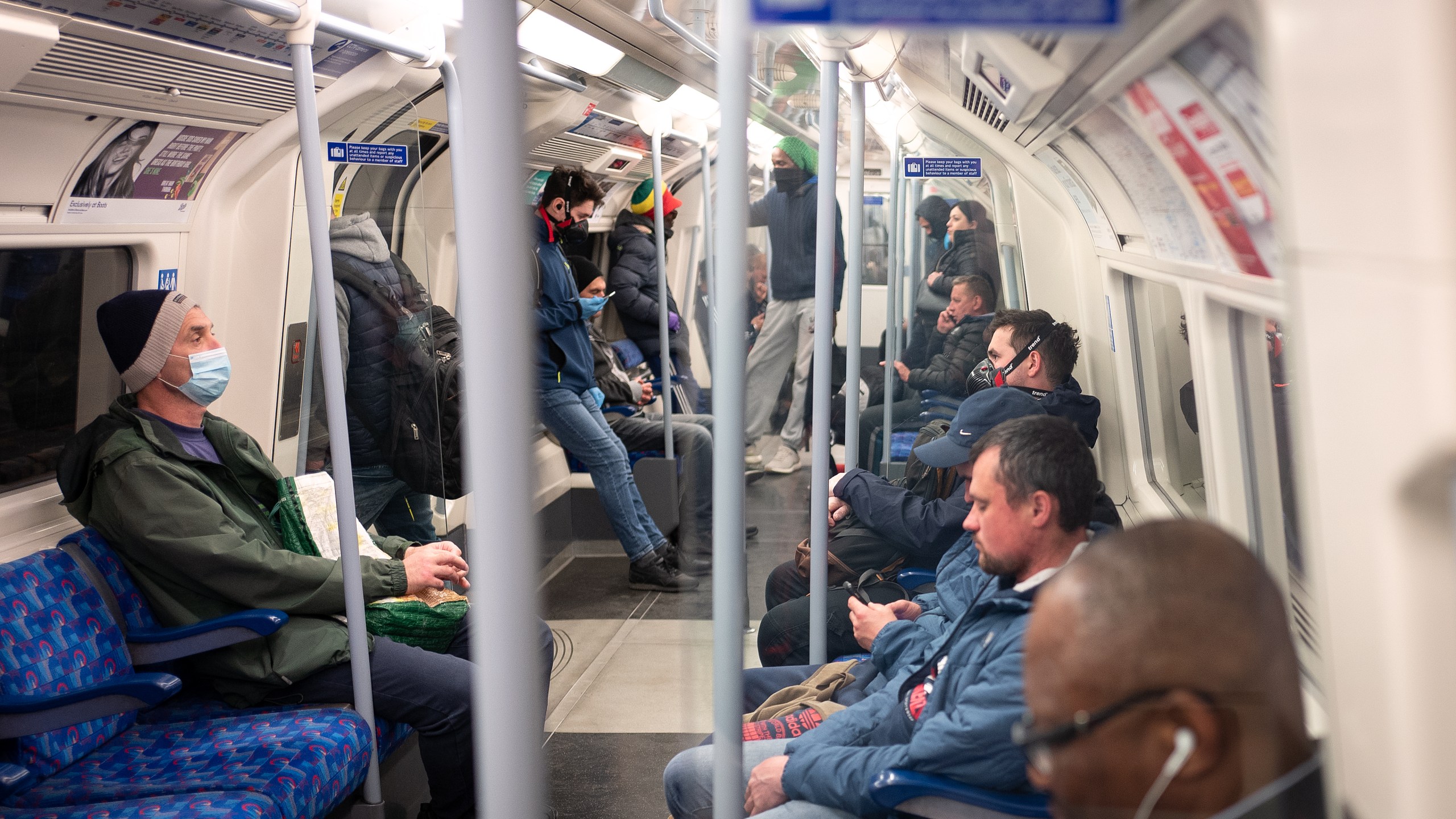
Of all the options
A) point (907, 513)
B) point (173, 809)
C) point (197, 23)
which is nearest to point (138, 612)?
point (173, 809)

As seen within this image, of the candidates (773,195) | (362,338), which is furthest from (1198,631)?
(362,338)

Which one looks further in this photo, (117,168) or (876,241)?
(117,168)

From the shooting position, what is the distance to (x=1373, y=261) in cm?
61

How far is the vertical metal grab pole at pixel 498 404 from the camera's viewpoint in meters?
0.79

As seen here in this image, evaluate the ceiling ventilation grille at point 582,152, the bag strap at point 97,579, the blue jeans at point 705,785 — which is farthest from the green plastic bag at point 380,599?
the ceiling ventilation grille at point 582,152

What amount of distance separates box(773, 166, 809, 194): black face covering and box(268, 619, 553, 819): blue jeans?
153 centimetres

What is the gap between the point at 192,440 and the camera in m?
2.63

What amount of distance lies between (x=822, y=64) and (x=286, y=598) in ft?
6.06

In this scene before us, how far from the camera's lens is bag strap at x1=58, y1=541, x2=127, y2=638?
241cm

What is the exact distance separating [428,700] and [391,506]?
1223 millimetres

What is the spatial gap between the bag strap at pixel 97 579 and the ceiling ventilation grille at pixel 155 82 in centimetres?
115

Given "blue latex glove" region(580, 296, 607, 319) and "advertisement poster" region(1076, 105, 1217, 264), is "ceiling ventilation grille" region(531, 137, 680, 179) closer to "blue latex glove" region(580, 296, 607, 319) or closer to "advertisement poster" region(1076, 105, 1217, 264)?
"blue latex glove" region(580, 296, 607, 319)

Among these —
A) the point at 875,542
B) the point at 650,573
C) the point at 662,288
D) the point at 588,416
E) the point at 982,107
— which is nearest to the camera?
the point at 982,107

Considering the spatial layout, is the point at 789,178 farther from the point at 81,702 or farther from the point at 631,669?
the point at 631,669
